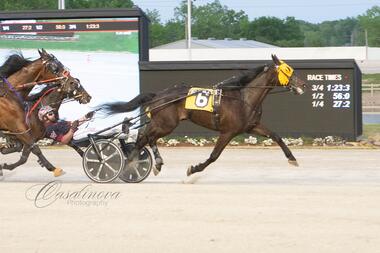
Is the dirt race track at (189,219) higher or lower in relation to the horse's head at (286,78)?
lower

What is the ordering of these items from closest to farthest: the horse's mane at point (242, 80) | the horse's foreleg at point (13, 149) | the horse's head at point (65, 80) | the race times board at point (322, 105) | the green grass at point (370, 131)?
the horse's head at point (65, 80), the horse's foreleg at point (13, 149), the horse's mane at point (242, 80), the race times board at point (322, 105), the green grass at point (370, 131)

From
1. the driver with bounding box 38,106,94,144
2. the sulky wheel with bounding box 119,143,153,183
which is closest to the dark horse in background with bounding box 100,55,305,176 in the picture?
the sulky wheel with bounding box 119,143,153,183

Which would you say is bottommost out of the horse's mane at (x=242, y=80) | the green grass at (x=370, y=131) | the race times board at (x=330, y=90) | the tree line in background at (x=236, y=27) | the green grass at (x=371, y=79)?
the green grass at (x=370, y=131)

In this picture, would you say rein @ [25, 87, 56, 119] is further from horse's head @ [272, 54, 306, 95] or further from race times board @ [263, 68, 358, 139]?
race times board @ [263, 68, 358, 139]

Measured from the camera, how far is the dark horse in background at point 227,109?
1051 centimetres

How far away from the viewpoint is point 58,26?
18.5m

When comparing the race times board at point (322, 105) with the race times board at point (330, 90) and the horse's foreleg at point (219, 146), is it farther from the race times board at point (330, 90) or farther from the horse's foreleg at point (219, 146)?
the horse's foreleg at point (219, 146)

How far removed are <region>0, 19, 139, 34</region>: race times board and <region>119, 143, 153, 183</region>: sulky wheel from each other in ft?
27.7

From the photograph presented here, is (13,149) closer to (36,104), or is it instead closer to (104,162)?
(36,104)

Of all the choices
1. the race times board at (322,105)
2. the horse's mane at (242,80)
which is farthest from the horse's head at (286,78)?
the race times board at (322,105)

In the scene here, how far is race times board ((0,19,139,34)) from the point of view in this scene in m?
18.4

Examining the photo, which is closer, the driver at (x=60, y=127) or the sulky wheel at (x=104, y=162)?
the sulky wheel at (x=104, y=162)

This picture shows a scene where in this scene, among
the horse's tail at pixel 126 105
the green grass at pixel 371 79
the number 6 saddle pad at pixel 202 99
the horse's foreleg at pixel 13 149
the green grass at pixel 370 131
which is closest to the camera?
the number 6 saddle pad at pixel 202 99

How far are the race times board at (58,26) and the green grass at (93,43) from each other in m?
0.15
